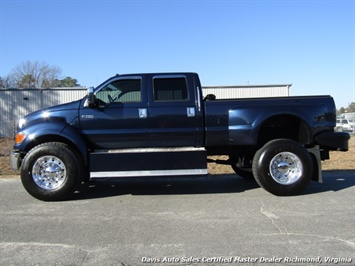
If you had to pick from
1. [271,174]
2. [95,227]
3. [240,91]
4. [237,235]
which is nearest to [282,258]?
[237,235]

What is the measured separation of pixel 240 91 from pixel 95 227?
90.8ft

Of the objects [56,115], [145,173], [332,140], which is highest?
[56,115]

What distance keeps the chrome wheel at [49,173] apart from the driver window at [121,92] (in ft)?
4.78

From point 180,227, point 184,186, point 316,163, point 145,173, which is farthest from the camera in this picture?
point 184,186

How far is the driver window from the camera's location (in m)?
6.95

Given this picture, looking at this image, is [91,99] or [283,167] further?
[283,167]

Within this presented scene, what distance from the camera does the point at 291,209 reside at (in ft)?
19.1

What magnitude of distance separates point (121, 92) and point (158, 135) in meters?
1.12

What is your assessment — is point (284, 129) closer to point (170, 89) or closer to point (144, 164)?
point (170, 89)

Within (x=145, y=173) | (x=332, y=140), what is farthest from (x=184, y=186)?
(x=332, y=140)

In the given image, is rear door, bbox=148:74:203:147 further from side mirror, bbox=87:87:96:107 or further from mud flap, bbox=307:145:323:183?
mud flap, bbox=307:145:323:183

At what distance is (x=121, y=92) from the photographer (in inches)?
275

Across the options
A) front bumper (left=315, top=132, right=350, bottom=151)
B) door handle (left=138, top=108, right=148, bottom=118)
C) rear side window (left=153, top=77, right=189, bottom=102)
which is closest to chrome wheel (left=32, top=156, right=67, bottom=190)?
door handle (left=138, top=108, right=148, bottom=118)

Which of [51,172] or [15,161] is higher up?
[15,161]
